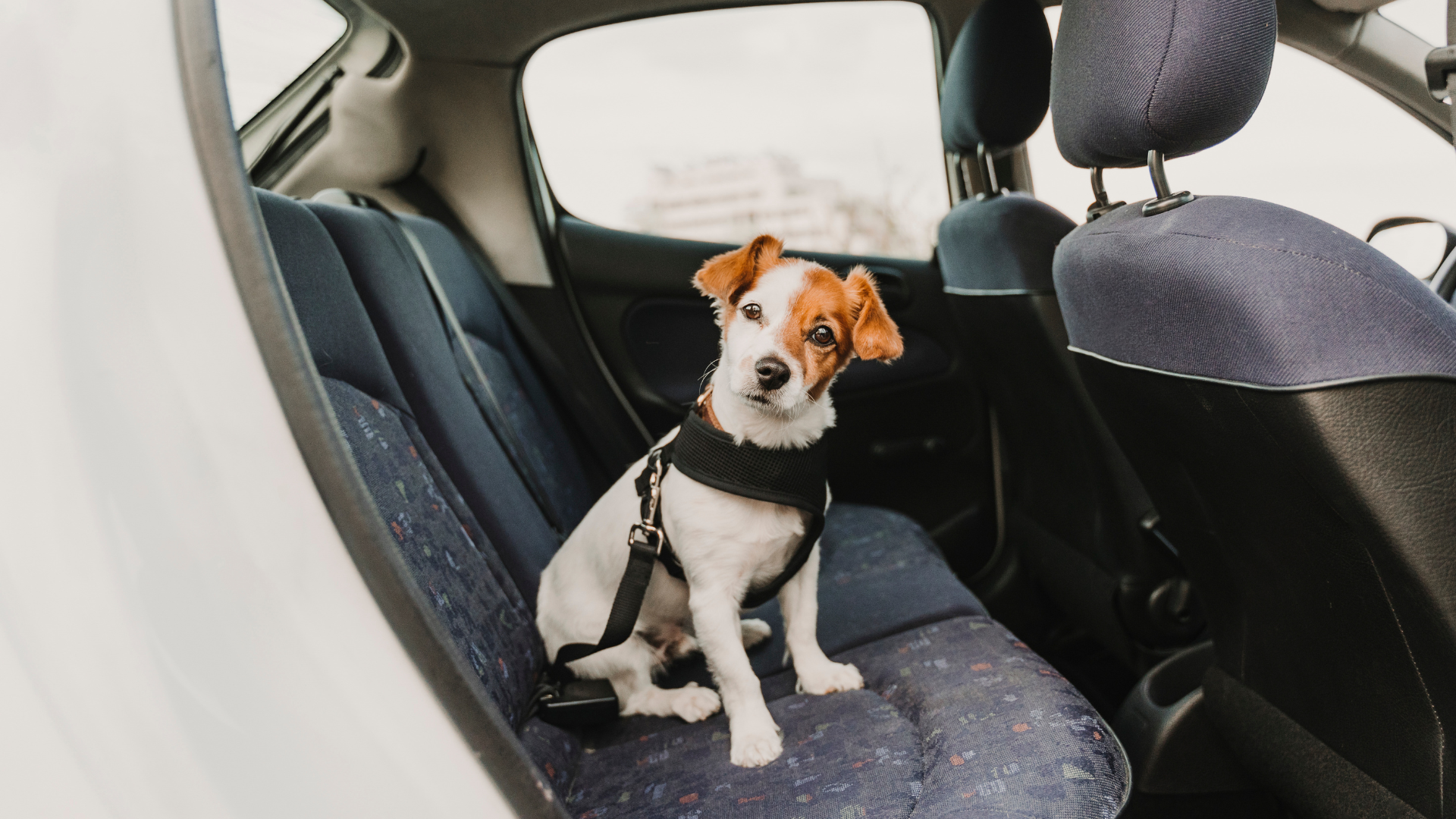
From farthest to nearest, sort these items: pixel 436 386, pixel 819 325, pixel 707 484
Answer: pixel 436 386
pixel 819 325
pixel 707 484

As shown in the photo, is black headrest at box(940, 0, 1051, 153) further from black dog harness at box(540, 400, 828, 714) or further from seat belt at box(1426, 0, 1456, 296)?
black dog harness at box(540, 400, 828, 714)

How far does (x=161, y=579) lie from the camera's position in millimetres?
713

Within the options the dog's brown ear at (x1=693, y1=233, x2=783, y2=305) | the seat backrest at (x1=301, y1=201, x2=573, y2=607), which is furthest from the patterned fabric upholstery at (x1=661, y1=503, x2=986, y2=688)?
the dog's brown ear at (x1=693, y1=233, x2=783, y2=305)

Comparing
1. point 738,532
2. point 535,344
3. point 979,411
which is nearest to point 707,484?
point 738,532

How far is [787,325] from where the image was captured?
173 centimetres

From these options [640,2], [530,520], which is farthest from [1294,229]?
[640,2]

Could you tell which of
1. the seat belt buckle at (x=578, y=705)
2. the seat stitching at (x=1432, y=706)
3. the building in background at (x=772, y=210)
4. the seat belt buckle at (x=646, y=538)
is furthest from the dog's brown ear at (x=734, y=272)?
the seat stitching at (x=1432, y=706)

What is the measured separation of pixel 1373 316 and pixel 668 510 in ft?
3.75

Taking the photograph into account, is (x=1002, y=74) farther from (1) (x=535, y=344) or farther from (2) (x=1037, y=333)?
(1) (x=535, y=344)

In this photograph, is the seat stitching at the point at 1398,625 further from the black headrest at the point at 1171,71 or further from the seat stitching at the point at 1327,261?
the black headrest at the point at 1171,71

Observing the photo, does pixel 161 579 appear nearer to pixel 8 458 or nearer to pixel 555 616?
pixel 8 458

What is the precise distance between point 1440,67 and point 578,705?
1.74 metres

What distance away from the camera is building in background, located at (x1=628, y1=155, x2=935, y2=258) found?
2871 mm

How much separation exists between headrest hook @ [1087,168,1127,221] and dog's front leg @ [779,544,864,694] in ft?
2.68
